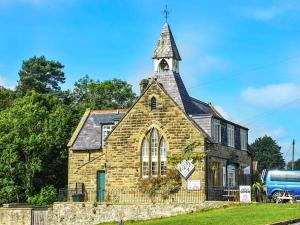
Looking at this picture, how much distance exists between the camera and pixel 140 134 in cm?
5138

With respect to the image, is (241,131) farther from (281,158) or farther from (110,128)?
(281,158)

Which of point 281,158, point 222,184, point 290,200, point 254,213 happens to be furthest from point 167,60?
A: point 281,158

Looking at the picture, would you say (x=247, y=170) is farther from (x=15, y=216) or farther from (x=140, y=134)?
(x=15, y=216)

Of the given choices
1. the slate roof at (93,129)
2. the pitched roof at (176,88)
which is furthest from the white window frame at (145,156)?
the slate roof at (93,129)

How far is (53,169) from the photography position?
64312mm

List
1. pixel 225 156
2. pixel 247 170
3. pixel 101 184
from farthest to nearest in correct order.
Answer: pixel 247 170 → pixel 101 184 → pixel 225 156

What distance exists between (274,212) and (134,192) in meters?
16.0

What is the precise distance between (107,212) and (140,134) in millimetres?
7264

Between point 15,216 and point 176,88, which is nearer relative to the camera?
point 15,216

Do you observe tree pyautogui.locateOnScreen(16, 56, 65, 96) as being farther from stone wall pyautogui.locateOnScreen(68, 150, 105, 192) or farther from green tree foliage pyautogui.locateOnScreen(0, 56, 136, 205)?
stone wall pyautogui.locateOnScreen(68, 150, 105, 192)

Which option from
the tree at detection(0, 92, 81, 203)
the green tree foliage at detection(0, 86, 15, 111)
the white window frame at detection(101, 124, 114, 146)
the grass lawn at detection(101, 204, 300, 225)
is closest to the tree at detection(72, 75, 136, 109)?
the green tree foliage at detection(0, 86, 15, 111)

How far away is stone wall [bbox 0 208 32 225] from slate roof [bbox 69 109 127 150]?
8090 mm

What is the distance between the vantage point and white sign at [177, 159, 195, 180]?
4906cm

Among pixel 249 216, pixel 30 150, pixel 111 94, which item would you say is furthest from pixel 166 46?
pixel 111 94
